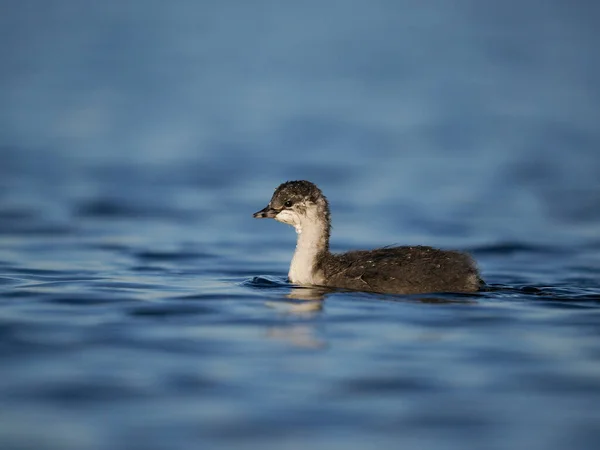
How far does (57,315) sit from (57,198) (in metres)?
11.0

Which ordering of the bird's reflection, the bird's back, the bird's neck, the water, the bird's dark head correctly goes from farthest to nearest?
the bird's dark head → the bird's neck → the bird's back → the bird's reflection → the water

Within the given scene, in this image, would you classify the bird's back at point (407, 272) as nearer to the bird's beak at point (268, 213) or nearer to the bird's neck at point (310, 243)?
the bird's neck at point (310, 243)

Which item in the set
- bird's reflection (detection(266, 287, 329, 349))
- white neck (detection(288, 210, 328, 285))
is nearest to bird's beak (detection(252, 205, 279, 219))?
white neck (detection(288, 210, 328, 285))

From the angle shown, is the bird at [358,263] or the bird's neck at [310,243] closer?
the bird at [358,263]

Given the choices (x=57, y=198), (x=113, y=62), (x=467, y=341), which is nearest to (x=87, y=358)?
(x=467, y=341)

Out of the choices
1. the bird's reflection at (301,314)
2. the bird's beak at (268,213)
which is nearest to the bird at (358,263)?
the bird's beak at (268,213)

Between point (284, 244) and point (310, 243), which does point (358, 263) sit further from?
point (284, 244)

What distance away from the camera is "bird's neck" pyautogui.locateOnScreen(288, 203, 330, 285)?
14.2 m

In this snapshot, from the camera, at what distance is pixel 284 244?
19.2 m

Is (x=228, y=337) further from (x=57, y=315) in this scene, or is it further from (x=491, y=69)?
(x=491, y=69)

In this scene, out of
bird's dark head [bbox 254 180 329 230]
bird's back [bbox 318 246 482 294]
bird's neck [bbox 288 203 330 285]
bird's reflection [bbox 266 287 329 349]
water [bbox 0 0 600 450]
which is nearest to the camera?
water [bbox 0 0 600 450]

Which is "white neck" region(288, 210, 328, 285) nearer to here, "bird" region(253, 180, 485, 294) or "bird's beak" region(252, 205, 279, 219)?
"bird" region(253, 180, 485, 294)

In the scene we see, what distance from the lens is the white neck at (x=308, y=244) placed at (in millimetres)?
14234

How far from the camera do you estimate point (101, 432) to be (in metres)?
8.79
